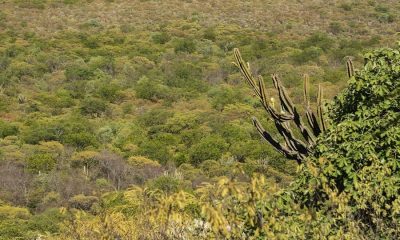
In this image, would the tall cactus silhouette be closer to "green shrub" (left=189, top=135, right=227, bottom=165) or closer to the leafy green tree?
the leafy green tree

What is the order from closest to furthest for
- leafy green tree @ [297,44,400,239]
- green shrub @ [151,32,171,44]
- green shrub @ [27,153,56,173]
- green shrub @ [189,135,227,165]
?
1. leafy green tree @ [297,44,400,239]
2. green shrub @ [27,153,56,173]
3. green shrub @ [189,135,227,165]
4. green shrub @ [151,32,171,44]

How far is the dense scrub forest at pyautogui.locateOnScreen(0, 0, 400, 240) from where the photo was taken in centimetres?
704

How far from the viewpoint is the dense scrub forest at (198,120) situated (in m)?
7.04

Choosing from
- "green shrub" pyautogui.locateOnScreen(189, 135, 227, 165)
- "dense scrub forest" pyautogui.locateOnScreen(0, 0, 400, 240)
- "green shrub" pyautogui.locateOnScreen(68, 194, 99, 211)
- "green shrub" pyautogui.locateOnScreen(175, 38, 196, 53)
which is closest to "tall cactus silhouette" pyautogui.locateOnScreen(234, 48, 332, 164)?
"dense scrub forest" pyautogui.locateOnScreen(0, 0, 400, 240)

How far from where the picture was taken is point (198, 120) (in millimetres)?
39969

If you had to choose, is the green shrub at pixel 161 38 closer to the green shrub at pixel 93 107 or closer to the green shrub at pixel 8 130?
the green shrub at pixel 93 107

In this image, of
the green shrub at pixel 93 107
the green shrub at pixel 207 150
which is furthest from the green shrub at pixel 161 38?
A: the green shrub at pixel 207 150

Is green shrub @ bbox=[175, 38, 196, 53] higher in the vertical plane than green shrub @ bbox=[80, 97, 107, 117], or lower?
lower

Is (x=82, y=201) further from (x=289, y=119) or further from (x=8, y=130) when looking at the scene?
(x=289, y=119)

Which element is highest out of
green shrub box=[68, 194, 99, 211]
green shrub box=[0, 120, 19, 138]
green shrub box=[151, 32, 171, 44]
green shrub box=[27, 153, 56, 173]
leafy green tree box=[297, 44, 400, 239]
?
leafy green tree box=[297, 44, 400, 239]

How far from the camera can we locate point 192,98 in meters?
45.8

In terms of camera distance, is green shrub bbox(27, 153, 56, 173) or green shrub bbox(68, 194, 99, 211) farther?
green shrub bbox(27, 153, 56, 173)

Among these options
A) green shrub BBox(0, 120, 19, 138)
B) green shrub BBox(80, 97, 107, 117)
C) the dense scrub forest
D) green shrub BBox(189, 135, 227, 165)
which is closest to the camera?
the dense scrub forest

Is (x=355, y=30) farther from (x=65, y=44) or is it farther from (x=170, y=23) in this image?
(x=65, y=44)
